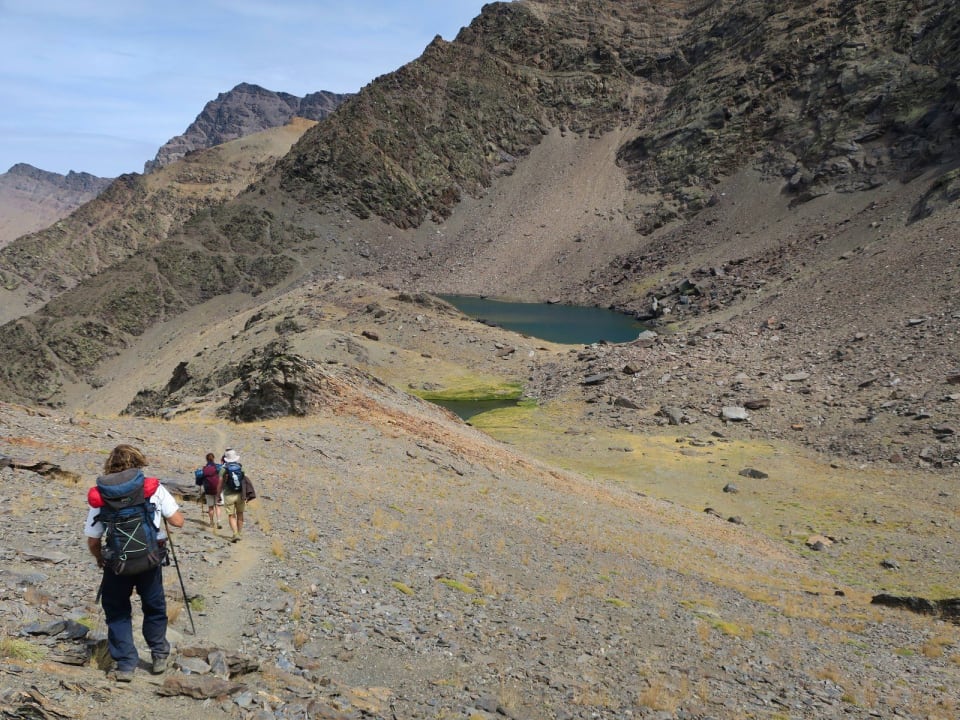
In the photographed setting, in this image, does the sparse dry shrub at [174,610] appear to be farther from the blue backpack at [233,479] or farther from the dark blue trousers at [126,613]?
the blue backpack at [233,479]

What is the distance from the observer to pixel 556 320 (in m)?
103

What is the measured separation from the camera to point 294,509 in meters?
17.2

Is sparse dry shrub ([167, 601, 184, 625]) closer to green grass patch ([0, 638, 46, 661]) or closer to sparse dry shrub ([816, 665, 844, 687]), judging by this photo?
green grass patch ([0, 638, 46, 661])

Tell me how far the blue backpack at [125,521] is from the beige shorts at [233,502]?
21.2ft

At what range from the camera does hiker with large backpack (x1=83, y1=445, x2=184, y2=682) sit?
7590 millimetres

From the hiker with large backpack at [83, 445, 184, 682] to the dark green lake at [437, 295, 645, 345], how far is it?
74211 millimetres

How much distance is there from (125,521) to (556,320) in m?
96.7

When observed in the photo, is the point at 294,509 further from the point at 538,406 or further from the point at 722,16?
the point at 722,16

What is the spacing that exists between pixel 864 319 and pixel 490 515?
4534cm

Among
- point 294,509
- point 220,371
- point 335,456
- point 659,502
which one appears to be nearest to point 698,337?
point 659,502

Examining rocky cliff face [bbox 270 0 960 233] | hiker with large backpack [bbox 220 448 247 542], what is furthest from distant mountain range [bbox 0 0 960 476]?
hiker with large backpack [bbox 220 448 247 542]

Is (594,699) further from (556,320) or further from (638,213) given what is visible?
(638,213)

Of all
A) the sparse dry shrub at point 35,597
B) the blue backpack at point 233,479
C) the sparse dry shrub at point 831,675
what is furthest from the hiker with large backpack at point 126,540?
the sparse dry shrub at point 831,675

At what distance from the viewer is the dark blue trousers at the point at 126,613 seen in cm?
770
